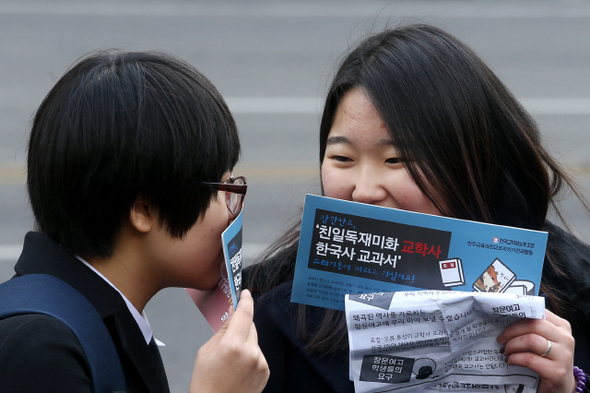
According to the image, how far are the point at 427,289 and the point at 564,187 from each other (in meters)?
0.92

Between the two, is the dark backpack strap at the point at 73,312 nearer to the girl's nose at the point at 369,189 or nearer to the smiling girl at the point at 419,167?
the smiling girl at the point at 419,167

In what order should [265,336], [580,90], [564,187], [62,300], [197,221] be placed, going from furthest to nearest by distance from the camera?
[580,90], [564,187], [265,336], [197,221], [62,300]

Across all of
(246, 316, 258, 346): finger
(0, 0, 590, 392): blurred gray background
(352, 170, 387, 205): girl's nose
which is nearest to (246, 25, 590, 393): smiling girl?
(352, 170, 387, 205): girl's nose

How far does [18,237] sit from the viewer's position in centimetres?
547

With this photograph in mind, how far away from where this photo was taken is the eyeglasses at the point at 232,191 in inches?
69.9

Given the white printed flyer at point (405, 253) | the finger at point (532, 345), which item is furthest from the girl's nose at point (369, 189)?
the finger at point (532, 345)

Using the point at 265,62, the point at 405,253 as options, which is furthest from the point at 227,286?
the point at 265,62

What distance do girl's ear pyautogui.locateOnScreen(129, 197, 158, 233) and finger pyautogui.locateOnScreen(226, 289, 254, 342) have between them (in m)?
0.29

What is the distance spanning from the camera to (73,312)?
Answer: 1438mm

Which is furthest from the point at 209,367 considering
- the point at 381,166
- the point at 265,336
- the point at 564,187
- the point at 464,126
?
the point at 564,187

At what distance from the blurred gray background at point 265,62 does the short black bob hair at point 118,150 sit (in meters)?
2.67

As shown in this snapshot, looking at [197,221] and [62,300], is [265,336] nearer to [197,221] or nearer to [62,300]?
[197,221]

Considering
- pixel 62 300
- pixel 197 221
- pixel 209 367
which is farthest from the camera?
pixel 197 221

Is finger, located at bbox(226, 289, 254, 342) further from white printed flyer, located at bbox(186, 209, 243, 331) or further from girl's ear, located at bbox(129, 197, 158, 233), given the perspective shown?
girl's ear, located at bbox(129, 197, 158, 233)
